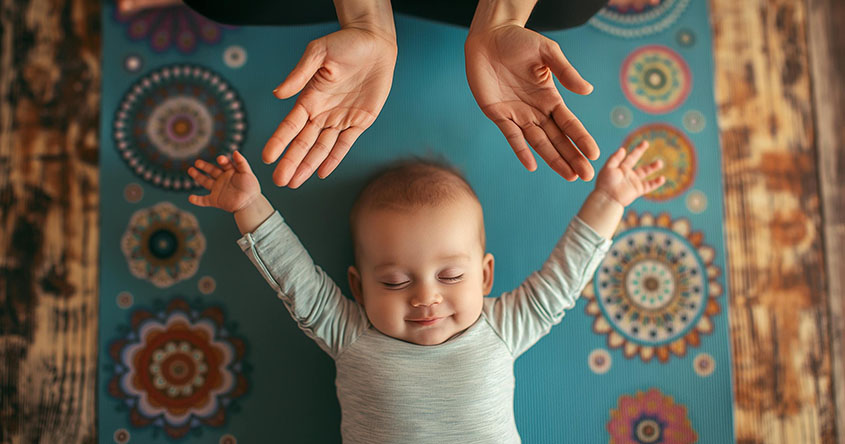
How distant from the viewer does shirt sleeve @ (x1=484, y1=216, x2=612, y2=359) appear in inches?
39.1

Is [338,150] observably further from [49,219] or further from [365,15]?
[49,219]

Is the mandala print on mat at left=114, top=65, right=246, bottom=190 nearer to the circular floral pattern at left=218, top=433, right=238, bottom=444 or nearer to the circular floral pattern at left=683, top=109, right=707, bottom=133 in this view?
the circular floral pattern at left=218, top=433, right=238, bottom=444

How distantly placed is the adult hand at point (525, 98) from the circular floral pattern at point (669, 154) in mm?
354

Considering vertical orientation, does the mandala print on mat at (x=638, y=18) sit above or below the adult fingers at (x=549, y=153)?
above

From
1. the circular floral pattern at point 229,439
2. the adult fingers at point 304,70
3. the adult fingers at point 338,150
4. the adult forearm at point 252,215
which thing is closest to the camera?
the adult fingers at point 304,70

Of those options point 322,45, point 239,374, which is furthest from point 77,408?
point 322,45

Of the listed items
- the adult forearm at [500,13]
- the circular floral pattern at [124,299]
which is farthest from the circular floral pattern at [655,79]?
the circular floral pattern at [124,299]

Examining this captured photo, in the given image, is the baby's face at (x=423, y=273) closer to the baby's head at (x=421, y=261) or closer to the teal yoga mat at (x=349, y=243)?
the baby's head at (x=421, y=261)

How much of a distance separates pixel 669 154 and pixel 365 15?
2.29 ft

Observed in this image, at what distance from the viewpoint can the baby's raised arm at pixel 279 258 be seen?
938mm

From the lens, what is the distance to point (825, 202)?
1.20m

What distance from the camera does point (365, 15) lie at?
2.87ft

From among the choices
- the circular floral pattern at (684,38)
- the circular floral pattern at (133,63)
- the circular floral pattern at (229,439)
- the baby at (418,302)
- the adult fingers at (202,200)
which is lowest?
the circular floral pattern at (229,439)

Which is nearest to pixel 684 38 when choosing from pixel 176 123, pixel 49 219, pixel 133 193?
pixel 176 123
